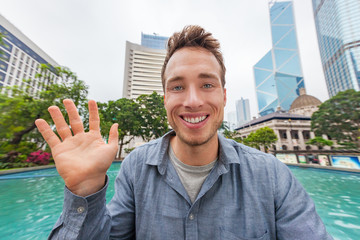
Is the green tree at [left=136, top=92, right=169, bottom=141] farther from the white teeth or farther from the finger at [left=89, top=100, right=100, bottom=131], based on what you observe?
the finger at [left=89, top=100, right=100, bottom=131]

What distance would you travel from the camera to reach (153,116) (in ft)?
74.6

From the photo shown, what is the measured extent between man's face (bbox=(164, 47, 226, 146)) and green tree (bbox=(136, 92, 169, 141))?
67.0 ft

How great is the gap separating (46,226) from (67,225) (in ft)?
14.7

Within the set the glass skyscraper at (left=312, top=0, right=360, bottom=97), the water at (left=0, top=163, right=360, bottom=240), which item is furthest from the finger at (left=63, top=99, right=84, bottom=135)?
the glass skyscraper at (left=312, top=0, right=360, bottom=97)

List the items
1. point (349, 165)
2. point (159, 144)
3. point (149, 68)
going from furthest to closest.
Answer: point (149, 68) → point (349, 165) → point (159, 144)

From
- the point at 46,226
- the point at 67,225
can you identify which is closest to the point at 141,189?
the point at 67,225

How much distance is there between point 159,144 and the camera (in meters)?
1.67

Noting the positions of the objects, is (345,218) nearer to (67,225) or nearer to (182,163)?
(182,163)

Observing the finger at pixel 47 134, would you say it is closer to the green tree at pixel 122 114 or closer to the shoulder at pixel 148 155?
the shoulder at pixel 148 155

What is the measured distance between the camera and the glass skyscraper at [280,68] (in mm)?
77625

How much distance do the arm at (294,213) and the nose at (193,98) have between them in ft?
3.22

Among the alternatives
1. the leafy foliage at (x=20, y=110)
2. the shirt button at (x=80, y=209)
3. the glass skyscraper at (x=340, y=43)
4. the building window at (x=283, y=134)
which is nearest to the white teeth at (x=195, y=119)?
the shirt button at (x=80, y=209)

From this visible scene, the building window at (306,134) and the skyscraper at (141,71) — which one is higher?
the skyscraper at (141,71)

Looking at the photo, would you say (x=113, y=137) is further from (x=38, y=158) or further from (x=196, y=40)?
(x=38, y=158)
